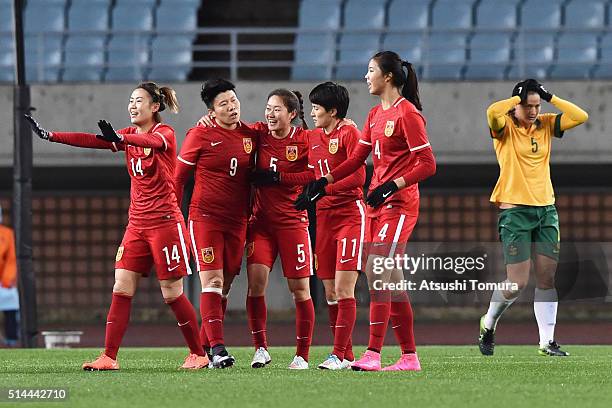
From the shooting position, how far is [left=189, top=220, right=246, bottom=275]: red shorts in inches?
339

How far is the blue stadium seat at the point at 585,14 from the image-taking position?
2169cm

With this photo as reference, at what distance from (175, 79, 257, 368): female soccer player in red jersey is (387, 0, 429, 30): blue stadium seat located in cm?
1312

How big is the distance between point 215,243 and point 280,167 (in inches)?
26.6

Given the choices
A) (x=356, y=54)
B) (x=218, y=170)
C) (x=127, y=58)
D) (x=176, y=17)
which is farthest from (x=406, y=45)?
(x=218, y=170)

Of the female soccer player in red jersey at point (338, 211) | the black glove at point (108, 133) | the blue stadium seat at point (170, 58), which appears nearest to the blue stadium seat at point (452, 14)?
the blue stadium seat at point (170, 58)

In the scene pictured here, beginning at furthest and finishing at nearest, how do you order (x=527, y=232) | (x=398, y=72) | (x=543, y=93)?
1. (x=527, y=232)
2. (x=543, y=93)
3. (x=398, y=72)

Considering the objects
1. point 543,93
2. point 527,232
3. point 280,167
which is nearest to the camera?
point 280,167

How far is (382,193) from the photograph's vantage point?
7.83 m

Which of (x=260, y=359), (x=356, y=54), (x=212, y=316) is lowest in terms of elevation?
(x=260, y=359)

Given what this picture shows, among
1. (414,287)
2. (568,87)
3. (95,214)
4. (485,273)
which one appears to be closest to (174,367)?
(414,287)

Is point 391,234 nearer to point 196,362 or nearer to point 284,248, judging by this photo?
point 284,248

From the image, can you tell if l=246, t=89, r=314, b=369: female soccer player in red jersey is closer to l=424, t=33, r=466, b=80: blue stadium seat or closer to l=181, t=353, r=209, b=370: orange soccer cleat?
l=181, t=353, r=209, b=370: orange soccer cleat

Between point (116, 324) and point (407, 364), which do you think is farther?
point (116, 324)

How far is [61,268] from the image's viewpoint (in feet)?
77.0
